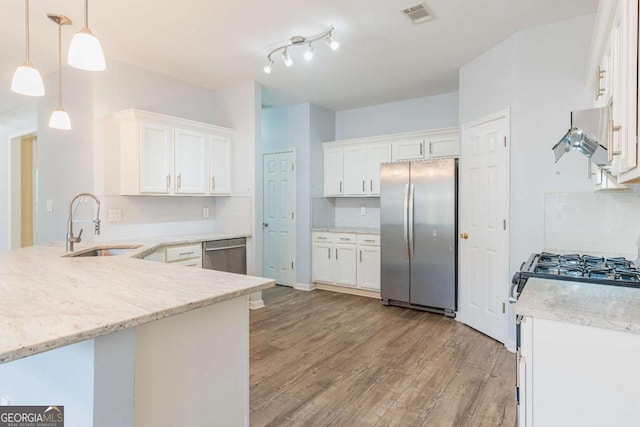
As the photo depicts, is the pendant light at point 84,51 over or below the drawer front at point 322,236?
over

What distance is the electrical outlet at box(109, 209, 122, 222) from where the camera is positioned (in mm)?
3578

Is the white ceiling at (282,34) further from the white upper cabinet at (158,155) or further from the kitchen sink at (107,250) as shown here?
the kitchen sink at (107,250)

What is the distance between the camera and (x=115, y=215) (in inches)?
142

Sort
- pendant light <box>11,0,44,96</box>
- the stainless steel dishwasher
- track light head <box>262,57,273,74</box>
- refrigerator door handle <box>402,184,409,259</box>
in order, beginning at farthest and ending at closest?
refrigerator door handle <box>402,184,409,259</box>
the stainless steel dishwasher
track light head <box>262,57,273,74</box>
pendant light <box>11,0,44,96</box>

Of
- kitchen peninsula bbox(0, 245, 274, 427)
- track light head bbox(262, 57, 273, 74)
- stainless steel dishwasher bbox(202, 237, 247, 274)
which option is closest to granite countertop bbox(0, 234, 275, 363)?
kitchen peninsula bbox(0, 245, 274, 427)

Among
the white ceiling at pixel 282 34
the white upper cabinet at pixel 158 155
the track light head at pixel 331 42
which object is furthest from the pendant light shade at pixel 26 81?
the track light head at pixel 331 42

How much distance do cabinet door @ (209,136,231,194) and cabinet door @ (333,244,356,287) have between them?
1.75 meters

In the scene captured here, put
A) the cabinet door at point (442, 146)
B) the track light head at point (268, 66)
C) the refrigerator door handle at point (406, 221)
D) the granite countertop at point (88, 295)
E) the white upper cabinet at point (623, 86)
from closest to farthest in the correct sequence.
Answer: the granite countertop at point (88, 295) < the white upper cabinet at point (623, 86) < the track light head at point (268, 66) < the refrigerator door handle at point (406, 221) < the cabinet door at point (442, 146)

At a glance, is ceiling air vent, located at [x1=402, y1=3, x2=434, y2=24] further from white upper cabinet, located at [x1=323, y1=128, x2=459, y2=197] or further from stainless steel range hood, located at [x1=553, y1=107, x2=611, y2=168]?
white upper cabinet, located at [x1=323, y1=128, x2=459, y2=197]

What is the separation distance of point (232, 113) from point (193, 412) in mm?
3799

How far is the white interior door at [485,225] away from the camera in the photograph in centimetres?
319

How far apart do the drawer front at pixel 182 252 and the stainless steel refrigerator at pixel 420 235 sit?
219cm

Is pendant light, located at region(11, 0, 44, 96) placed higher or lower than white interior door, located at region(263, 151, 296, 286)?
higher

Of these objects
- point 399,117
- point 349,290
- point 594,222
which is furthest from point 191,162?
point 594,222
